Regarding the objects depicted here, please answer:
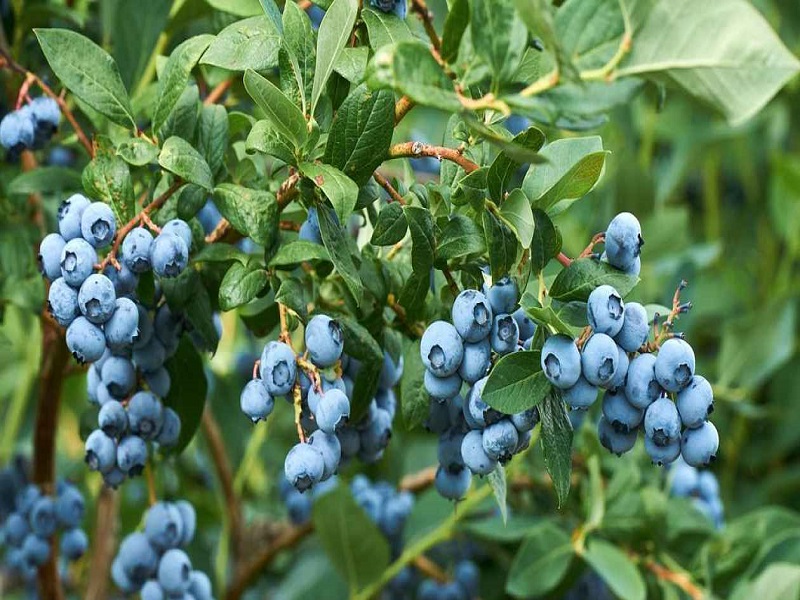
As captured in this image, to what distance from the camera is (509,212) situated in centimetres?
79

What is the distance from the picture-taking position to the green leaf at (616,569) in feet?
4.05

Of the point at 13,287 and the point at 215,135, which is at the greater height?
the point at 215,135

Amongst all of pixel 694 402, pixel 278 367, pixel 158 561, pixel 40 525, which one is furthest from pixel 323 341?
pixel 40 525

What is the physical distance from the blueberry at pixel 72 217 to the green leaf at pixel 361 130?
0.19 meters

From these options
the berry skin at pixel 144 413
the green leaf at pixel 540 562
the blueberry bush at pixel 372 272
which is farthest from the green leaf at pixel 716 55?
the green leaf at pixel 540 562

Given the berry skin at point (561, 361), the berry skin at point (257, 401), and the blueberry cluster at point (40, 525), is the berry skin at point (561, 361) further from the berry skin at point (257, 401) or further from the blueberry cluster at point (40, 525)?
the blueberry cluster at point (40, 525)

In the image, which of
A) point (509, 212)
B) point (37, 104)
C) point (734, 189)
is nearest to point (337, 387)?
point (509, 212)

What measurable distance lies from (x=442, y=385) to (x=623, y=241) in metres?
0.16

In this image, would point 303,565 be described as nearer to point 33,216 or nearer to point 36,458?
point 36,458

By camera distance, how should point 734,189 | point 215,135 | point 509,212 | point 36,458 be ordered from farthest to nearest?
point 734,189, point 36,458, point 215,135, point 509,212

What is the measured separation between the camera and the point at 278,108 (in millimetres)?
784

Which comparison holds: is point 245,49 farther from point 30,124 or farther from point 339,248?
point 30,124

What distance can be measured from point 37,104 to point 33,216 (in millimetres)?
265

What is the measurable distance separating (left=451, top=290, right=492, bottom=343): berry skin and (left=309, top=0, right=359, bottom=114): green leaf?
180 millimetres
